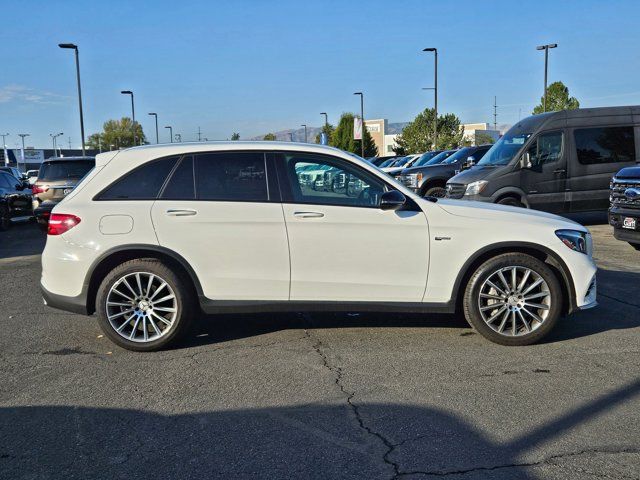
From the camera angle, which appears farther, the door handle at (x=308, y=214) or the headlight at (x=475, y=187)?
the headlight at (x=475, y=187)

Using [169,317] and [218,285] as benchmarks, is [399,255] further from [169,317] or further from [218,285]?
[169,317]

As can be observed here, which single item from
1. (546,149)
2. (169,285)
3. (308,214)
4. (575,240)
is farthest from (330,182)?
(546,149)

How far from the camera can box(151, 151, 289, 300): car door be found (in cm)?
511

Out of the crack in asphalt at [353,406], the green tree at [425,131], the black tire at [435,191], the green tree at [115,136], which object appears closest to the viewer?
the crack in asphalt at [353,406]

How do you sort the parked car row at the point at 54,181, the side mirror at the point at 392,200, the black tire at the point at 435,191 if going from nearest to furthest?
the side mirror at the point at 392,200 < the parked car row at the point at 54,181 < the black tire at the point at 435,191

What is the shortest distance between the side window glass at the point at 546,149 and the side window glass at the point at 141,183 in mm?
9166

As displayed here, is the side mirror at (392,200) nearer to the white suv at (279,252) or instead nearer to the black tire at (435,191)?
the white suv at (279,252)

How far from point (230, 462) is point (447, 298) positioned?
8.61 ft

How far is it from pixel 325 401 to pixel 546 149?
10015 mm

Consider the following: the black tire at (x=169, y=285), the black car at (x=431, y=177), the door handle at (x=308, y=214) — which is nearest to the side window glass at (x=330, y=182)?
the door handle at (x=308, y=214)

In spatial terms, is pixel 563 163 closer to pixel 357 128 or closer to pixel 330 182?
pixel 330 182

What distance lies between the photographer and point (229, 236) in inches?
201

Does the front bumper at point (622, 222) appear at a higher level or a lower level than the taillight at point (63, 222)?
lower

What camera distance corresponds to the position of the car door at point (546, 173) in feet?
40.7
